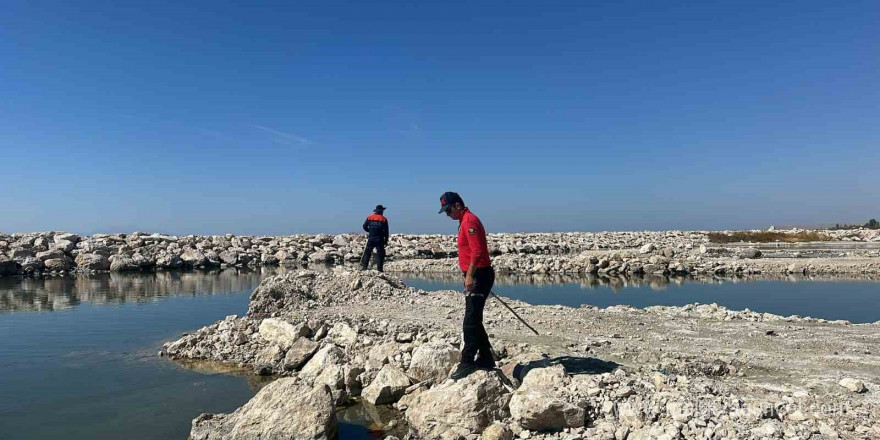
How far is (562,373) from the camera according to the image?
20.9 ft

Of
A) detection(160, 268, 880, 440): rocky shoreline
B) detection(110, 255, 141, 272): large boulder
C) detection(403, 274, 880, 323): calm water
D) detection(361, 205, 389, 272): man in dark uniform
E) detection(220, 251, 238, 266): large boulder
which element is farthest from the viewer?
detection(220, 251, 238, 266): large boulder

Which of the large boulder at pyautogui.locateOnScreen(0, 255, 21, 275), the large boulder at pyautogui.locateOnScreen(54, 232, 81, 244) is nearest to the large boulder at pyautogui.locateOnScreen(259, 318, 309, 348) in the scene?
the large boulder at pyautogui.locateOnScreen(0, 255, 21, 275)

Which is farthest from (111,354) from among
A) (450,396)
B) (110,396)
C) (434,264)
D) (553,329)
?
(434,264)

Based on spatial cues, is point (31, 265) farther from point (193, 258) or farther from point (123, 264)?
point (193, 258)

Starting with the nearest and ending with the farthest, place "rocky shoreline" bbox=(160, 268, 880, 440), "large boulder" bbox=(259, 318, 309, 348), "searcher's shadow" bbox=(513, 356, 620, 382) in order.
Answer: "rocky shoreline" bbox=(160, 268, 880, 440) < "searcher's shadow" bbox=(513, 356, 620, 382) < "large boulder" bbox=(259, 318, 309, 348)

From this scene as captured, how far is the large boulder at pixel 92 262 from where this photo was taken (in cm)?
Result: 2873

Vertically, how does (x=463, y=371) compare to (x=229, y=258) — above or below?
below

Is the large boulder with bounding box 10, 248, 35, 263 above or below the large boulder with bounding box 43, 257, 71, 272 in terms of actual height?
above

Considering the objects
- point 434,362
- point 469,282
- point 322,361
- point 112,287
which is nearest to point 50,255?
point 112,287

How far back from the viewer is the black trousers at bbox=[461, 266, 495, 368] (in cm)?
654

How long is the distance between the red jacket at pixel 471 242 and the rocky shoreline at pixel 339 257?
23174 mm

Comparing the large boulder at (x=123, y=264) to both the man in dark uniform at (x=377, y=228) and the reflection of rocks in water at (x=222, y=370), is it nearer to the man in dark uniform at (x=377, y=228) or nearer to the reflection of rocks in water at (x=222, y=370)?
the man in dark uniform at (x=377, y=228)

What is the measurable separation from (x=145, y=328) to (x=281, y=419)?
9.39 metres

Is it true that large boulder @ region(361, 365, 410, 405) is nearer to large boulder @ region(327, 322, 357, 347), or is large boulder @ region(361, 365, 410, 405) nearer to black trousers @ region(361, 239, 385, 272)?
large boulder @ region(327, 322, 357, 347)
